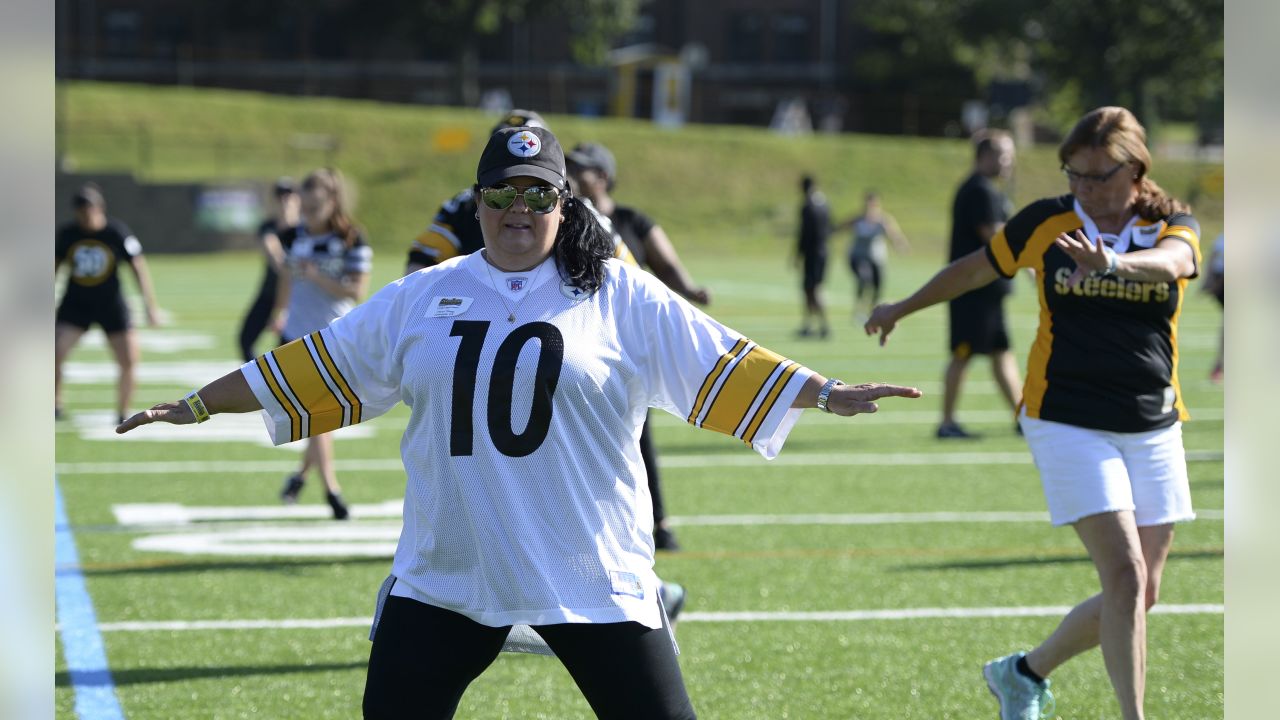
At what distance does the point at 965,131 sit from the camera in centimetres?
6894

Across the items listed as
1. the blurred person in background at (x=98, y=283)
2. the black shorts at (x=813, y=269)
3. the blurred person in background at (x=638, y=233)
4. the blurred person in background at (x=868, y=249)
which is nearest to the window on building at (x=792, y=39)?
the blurred person in background at (x=868, y=249)

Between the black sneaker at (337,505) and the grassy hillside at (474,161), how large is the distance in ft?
118

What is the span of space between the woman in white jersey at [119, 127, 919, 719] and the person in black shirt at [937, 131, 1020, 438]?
Result: 312 inches

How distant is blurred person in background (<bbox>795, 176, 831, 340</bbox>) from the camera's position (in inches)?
854

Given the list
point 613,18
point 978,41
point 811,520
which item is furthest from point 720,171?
point 811,520

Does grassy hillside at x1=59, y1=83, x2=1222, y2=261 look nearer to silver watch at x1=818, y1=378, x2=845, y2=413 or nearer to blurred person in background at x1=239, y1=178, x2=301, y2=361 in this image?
blurred person in background at x1=239, y1=178, x2=301, y2=361

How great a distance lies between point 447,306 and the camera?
150 inches

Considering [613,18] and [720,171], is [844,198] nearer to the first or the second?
[720,171]

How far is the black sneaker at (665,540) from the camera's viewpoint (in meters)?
8.52

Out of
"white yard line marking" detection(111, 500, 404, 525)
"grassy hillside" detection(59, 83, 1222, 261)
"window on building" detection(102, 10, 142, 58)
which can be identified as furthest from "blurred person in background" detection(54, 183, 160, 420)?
"window on building" detection(102, 10, 142, 58)

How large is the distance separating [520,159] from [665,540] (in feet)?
16.5

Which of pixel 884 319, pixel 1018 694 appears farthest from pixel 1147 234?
pixel 1018 694

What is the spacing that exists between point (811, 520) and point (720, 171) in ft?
150

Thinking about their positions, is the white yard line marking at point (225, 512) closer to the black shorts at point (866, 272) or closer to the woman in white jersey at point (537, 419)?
the woman in white jersey at point (537, 419)
